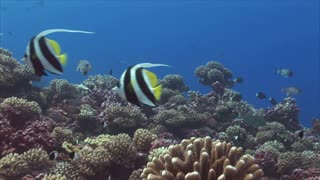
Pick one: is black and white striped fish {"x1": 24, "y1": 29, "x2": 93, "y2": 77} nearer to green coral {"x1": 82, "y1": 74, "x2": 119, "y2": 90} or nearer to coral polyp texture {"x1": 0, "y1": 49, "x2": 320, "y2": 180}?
coral polyp texture {"x1": 0, "y1": 49, "x2": 320, "y2": 180}

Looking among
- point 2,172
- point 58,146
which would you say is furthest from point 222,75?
point 2,172

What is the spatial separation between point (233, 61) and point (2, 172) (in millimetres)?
188816

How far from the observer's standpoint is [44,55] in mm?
3986

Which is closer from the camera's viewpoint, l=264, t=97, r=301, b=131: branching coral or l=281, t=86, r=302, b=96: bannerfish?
l=264, t=97, r=301, b=131: branching coral

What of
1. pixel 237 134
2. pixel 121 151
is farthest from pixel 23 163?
pixel 237 134

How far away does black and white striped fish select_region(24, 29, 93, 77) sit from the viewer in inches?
157

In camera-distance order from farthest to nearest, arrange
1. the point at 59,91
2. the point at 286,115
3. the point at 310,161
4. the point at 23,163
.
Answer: the point at 286,115 < the point at 59,91 < the point at 310,161 < the point at 23,163

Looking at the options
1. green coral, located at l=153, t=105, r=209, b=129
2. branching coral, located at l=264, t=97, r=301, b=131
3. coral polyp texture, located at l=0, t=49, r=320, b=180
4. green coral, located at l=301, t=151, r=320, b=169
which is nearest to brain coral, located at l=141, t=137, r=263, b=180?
coral polyp texture, located at l=0, t=49, r=320, b=180

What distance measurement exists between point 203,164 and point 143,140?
11.1ft

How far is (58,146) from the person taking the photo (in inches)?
309

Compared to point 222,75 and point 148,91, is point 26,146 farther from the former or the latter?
point 222,75

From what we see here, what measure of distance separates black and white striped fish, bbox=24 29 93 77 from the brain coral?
1.79m

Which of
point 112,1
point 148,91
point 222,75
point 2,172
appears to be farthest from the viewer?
point 112,1

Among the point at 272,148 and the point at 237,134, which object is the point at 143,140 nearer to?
the point at 272,148
